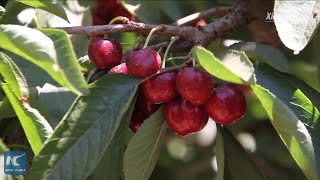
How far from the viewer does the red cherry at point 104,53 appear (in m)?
1.05

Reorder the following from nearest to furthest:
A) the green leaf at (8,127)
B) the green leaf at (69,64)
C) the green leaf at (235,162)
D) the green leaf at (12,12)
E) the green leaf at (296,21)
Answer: the green leaf at (69,64) < the green leaf at (296,21) < the green leaf at (235,162) < the green leaf at (12,12) < the green leaf at (8,127)

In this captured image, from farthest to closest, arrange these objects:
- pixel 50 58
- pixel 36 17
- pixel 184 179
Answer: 1. pixel 184 179
2. pixel 36 17
3. pixel 50 58

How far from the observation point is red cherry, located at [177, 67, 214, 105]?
36.6 inches

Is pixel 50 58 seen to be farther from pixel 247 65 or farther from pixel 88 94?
pixel 247 65

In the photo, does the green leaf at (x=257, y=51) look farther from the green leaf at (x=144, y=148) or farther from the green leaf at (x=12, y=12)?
the green leaf at (x=12, y=12)

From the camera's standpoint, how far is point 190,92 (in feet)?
3.09

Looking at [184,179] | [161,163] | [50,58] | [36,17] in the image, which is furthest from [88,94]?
[184,179]

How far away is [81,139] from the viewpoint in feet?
2.87

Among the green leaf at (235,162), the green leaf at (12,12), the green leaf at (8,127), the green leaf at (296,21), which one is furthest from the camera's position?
the green leaf at (8,127)

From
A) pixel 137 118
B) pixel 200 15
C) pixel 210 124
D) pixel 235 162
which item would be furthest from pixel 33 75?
pixel 210 124

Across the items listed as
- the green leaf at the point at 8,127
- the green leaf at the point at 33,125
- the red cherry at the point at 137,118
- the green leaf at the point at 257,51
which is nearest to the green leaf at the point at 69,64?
the green leaf at the point at 33,125

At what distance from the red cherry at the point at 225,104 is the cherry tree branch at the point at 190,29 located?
16 centimetres

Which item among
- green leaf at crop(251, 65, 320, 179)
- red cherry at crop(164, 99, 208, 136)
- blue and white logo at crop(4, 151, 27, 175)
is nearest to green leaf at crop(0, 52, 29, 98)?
blue and white logo at crop(4, 151, 27, 175)

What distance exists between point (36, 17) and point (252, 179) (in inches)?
24.4
